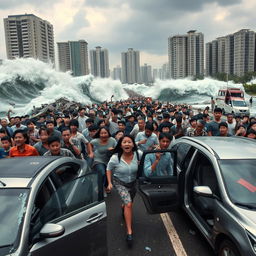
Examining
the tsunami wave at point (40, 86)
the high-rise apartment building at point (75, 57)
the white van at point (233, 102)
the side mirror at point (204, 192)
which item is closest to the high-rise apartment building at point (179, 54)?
the high-rise apartment building at point (75, 57)

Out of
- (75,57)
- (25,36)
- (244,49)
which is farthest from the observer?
(75,57)

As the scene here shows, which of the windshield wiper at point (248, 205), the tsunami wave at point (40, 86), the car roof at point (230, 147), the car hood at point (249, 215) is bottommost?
the car hood at point (249, 215)

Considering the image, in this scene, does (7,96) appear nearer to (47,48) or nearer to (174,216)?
(174,216)

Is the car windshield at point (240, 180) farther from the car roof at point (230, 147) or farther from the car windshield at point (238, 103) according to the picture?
the car windshield at point (238, 103)

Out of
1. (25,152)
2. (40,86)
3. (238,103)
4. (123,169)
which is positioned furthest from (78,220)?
(40,86)

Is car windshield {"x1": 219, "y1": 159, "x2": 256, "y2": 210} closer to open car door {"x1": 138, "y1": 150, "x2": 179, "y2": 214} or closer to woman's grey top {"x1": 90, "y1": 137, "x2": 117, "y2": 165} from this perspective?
open car door {"x1": 138, "y1": 150, "x2": 179, "y2": 214}

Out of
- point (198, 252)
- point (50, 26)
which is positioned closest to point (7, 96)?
point (198, 252)

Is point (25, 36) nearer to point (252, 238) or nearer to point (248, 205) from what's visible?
point (248, 205)
